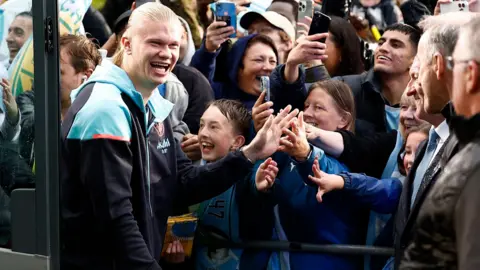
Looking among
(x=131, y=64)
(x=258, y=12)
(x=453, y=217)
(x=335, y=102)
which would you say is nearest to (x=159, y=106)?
(x=131, y=64)

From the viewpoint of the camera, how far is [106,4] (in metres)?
6.24

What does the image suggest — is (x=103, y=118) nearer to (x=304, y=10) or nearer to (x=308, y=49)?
(x=308, y=49)

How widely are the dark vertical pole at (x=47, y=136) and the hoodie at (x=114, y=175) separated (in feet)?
0.14

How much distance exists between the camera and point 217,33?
5777 mm

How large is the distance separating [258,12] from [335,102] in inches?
48.8

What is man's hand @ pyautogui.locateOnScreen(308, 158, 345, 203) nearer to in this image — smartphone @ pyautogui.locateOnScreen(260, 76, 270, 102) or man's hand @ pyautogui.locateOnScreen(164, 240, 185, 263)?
smartphone @ pyautogui.locateOnScreen(260, 76, 270, 102)

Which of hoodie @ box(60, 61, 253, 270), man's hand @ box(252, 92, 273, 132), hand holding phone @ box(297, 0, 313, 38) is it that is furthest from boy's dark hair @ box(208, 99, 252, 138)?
hand holding phone @ box(297, 0, 313, 38)

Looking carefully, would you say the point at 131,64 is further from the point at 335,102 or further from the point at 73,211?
the point at 335,102

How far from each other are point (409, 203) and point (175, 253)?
4.57 ft

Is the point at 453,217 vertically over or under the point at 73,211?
over

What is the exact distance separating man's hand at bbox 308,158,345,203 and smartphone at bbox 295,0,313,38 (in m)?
1.40

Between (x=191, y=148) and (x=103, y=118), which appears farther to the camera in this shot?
(x=191, y=148)

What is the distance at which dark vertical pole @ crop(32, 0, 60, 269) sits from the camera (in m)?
4.52

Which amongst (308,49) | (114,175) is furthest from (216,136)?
(114,175)
